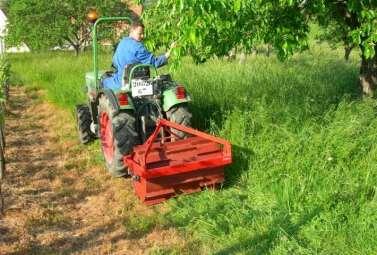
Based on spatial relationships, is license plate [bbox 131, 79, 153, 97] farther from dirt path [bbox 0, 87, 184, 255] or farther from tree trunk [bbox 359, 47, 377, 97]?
tree trunk [bbox 359, 47, 377, 97]

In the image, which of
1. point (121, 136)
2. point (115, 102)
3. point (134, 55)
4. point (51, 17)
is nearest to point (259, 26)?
point (134, 55)

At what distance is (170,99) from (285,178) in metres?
1.68

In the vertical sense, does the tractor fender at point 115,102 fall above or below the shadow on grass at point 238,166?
above

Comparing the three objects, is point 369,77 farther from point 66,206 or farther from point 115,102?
point 66,206

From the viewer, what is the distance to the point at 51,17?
19.2 metres

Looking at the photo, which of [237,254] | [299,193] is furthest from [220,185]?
[237,254]

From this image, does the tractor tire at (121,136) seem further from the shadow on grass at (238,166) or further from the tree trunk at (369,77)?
the tree trunk at (369,77)

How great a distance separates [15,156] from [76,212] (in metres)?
2.69

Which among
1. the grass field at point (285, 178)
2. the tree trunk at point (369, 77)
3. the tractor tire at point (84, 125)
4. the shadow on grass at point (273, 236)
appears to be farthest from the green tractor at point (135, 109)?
the tree trunk at point (369, 77)

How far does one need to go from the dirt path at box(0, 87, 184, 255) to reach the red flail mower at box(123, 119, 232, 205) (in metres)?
0.26

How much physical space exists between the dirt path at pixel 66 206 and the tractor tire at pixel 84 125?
0.17 meters

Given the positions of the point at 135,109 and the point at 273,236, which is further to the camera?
the point at 135,109

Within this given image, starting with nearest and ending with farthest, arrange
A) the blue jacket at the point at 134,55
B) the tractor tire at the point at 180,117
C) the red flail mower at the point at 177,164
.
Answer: the red flail mower at the point at 177,164 < the tractor tire at the point at 180,117 < the blue jacket at the point at 134,55

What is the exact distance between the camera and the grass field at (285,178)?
4.21 metres
